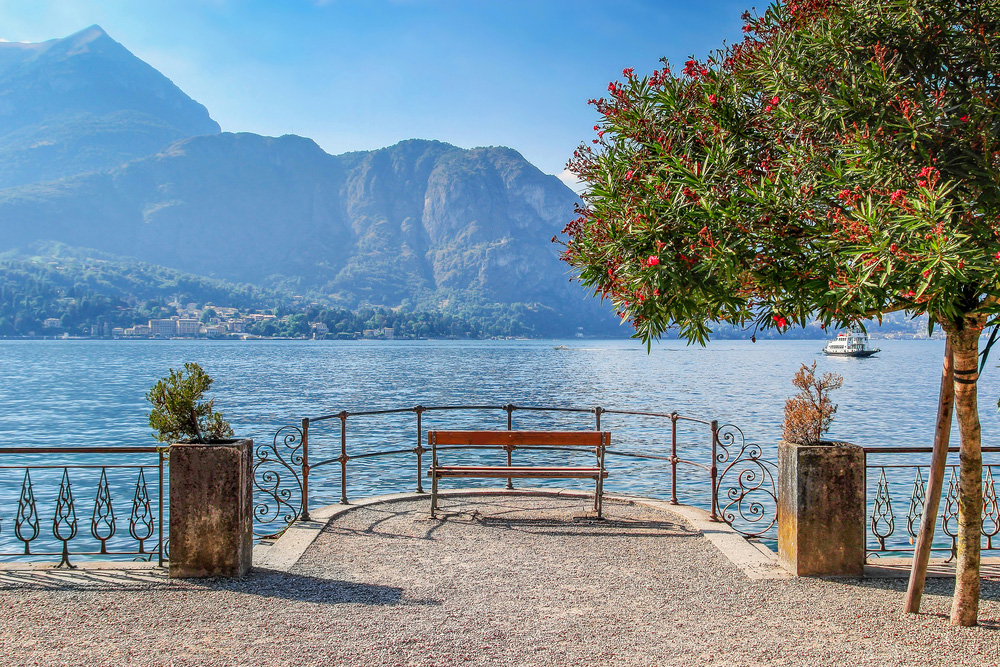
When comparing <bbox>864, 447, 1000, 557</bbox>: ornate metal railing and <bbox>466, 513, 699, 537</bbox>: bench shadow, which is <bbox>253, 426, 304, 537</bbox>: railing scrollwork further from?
<bbox>864, 447, 1000, 557</bbox>: ornate metal railing

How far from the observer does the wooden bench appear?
8.13 metres

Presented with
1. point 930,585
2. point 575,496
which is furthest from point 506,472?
point 930,585

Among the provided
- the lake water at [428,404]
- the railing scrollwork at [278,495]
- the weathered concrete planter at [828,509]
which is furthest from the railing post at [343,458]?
the lake water at [428,404]

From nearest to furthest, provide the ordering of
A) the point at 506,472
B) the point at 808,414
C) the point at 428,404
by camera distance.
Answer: the point at 808,414 < the point at 506,472 < the point at 428,404

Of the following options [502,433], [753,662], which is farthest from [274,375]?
[753,662]

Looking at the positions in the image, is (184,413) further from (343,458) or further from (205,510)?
(343,458)

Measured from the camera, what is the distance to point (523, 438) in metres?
8.51

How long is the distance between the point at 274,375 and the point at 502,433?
68.4m

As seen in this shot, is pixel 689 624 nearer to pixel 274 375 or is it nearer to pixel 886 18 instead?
pixel 886 18

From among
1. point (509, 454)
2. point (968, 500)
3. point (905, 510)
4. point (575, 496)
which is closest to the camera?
point (968, 500)

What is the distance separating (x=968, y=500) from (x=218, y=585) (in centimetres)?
555

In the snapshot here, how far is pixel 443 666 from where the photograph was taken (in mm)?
4438

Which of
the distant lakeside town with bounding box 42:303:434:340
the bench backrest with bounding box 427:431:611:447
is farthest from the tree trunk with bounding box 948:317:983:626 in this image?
the distant lakeside town with bounding box 42:303:434:340

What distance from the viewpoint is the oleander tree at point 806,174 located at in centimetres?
377
